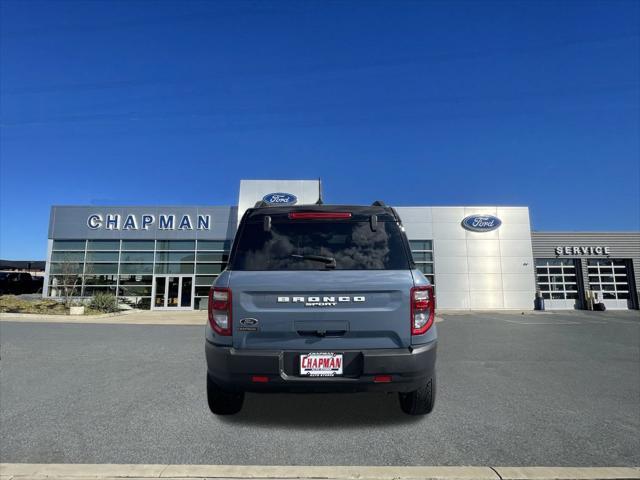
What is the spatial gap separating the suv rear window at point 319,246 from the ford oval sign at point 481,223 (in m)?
25.1

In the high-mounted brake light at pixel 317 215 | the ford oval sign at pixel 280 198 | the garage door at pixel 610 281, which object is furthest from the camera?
the garage door at pixel 610 281

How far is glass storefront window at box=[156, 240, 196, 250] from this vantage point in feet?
84.0

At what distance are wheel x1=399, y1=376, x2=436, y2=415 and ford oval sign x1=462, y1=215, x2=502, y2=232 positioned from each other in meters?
24.9

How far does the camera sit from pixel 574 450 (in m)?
3.25

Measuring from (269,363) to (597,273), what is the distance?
33.4m

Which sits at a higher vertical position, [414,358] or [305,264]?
[305,264]

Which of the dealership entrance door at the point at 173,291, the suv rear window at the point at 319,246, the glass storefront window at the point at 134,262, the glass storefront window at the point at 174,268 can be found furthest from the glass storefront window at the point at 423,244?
the suv rear window at the point at 319,246

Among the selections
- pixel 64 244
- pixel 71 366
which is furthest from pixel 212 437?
pixel 64 244

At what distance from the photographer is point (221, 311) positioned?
3.36m

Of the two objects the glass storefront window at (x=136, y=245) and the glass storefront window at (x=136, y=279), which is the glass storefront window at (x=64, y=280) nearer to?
the glass storefront window at (x=136, y=279)

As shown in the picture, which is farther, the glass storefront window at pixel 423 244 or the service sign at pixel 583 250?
the service sign at pixel 583 250

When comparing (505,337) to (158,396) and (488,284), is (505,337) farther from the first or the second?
(488,284)

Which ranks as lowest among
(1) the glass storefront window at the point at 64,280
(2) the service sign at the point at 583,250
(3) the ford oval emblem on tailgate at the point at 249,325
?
(3) the ford oval emblem on tailgate at the point at 249,325

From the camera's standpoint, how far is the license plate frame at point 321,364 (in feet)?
10.7
